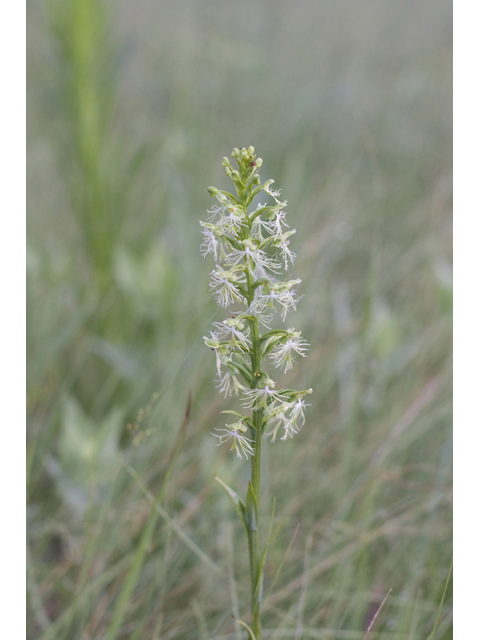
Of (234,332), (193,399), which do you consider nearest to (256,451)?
(234,332)

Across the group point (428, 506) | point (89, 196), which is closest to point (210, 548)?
point (428, 506)

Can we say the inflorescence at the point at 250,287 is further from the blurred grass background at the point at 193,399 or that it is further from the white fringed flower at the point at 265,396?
the blurred grass background at the point at 193,399

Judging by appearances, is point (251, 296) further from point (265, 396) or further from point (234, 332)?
point (265, 396)

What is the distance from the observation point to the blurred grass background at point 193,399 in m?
1.72

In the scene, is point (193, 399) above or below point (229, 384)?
above

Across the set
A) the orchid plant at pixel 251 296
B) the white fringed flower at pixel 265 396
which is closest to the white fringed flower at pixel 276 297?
the orchid plant at pixel 251 296

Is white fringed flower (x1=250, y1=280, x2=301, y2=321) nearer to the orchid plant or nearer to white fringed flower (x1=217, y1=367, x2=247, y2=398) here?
the orchid plant

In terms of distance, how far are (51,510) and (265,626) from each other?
106 cm

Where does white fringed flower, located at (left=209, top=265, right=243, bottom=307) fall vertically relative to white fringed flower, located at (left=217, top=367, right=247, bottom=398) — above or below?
above

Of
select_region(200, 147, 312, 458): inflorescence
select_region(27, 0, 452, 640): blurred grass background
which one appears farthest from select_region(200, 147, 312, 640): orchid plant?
select_region(27, 0, 452, 640): blurred grass background

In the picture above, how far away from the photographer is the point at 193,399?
248 centimetres

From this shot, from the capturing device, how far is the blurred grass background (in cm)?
172

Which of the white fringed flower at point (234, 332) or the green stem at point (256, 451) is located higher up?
the white fringed flower at point (234, 332)
